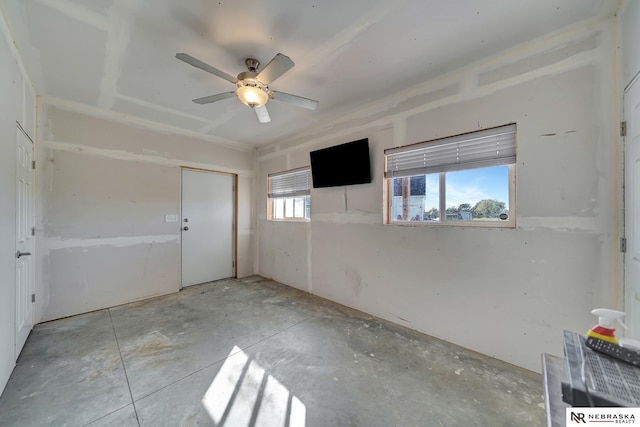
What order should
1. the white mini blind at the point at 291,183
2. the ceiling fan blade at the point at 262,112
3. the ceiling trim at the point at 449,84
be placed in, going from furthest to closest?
the white mini blind at the point at 291,183 < the ceiling fan blade at the point at 262,112 < the ceiling trim at the point at 449,84

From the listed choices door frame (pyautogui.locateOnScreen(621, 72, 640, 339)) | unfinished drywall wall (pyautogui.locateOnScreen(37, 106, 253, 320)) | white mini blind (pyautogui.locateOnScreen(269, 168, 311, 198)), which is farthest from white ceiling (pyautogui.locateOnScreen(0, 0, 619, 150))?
white mini blind (pyautogui.locateOnScreen(269, 168, 311, 198))

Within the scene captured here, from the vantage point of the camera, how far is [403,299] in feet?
8.71

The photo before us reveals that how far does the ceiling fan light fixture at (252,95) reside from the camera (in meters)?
2.05

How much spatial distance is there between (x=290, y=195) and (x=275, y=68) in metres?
2.47

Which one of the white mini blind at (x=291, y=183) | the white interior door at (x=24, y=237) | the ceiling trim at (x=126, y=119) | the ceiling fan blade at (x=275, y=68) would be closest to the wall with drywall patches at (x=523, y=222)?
the white mini blind at (x=291, y=183)

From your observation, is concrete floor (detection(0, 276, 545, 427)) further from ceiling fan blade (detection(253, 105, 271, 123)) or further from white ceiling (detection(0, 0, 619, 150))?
white ceiling (detection(0, 0, 619, 150))

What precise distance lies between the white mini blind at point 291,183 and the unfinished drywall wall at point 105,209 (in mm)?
1256

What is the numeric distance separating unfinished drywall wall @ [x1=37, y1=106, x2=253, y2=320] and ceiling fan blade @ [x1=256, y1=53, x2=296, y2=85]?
2605 mm

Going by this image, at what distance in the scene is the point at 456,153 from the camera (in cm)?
A: 231

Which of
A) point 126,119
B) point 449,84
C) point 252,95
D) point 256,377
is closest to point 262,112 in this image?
point 252,95

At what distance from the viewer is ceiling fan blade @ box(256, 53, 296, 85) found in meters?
1.65

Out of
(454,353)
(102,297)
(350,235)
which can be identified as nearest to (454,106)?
(350,235)

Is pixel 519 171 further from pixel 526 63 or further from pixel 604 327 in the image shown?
pixel 604 327

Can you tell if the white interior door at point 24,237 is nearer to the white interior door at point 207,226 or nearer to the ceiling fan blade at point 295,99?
the white interior door at point 207,226
